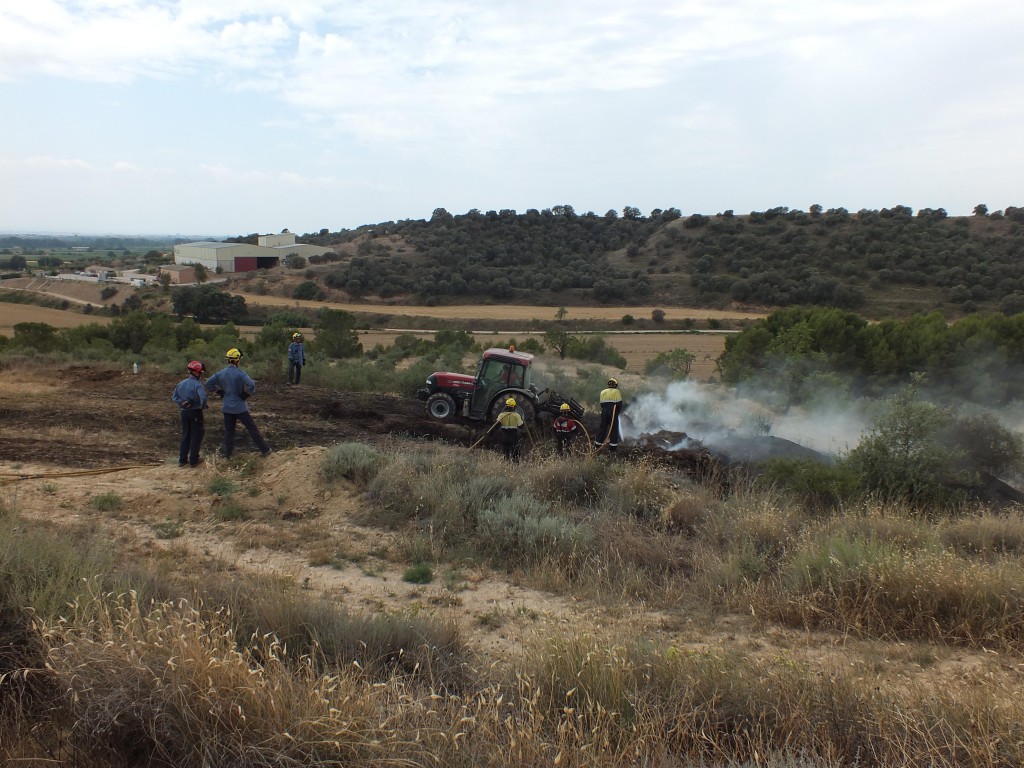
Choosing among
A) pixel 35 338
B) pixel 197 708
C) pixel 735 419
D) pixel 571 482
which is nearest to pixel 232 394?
pixel 571 482

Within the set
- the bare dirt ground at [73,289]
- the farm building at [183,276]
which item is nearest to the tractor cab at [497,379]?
the bare dirt ground at [73,289]

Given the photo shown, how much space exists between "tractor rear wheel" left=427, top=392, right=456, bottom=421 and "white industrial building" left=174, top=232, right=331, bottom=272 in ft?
223

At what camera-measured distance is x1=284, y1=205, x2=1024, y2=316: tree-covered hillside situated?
52.5 metres

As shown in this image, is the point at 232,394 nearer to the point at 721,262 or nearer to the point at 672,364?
the point at 672,364

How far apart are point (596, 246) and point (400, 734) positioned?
7327 cm

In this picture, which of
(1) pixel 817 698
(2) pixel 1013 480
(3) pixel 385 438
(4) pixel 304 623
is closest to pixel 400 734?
(4) pixel 304 623

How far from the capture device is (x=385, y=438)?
515 inches

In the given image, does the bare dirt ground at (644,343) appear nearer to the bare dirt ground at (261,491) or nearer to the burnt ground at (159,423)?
the burnt ground at (159,423)

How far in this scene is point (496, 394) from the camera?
14.5 meters

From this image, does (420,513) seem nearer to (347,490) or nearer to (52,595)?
(347,490)

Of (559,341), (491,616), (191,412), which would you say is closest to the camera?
(491,616)

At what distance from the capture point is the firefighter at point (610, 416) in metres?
12.9

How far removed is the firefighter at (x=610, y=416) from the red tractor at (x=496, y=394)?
2.67ft

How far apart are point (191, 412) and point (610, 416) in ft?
22.9
